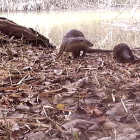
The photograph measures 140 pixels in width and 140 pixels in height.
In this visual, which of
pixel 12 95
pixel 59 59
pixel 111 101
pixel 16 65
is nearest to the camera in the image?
pixel 111 101

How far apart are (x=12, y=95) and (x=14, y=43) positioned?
1906 mm

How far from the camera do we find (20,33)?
342 centimetres

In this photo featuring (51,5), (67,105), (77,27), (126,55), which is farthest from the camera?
(51,5)

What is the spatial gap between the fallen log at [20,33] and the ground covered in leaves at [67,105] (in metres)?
1.50

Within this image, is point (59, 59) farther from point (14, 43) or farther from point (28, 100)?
point (28, 100)

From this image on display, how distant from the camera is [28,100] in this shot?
1.31 m

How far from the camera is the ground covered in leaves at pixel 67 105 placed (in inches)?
37.6

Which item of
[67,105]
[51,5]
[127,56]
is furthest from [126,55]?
[51,5]

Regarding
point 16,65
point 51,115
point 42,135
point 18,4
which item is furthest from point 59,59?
point 18,4

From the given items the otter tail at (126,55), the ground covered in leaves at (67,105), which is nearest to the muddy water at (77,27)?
the otter tail at (126,55)

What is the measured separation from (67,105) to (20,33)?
2318mm

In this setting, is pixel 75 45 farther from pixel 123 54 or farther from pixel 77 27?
pixel 77 27

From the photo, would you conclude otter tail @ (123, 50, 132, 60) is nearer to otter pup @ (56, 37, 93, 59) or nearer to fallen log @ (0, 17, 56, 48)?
otter pup @ (56, 37, 93, 59)

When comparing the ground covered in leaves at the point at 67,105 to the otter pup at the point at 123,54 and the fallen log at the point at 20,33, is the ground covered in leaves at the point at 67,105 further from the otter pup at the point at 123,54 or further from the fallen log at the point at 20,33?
the fallen log at the point at 20,33
